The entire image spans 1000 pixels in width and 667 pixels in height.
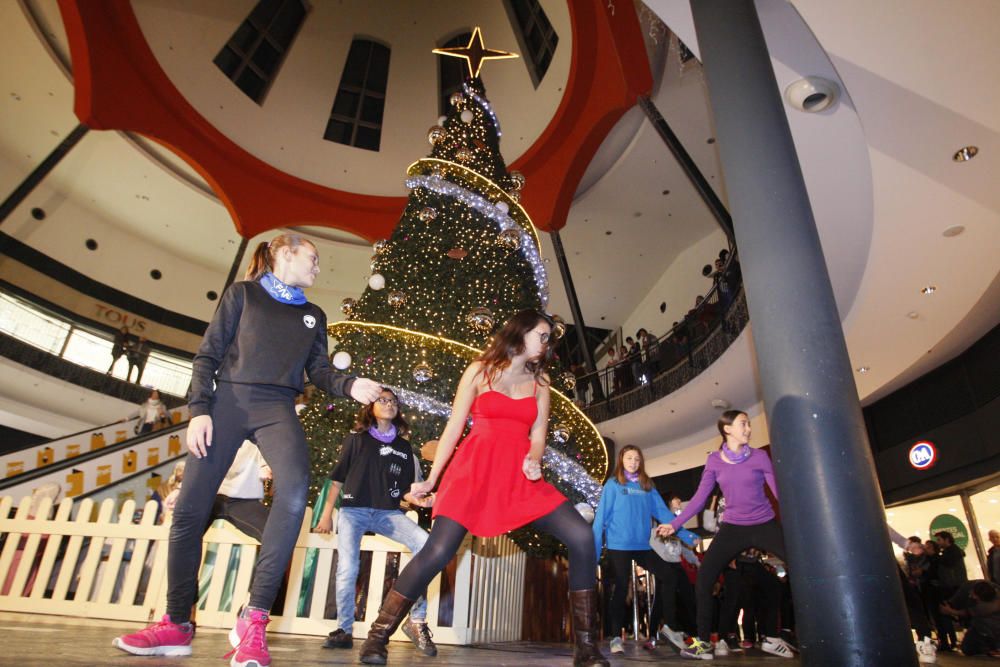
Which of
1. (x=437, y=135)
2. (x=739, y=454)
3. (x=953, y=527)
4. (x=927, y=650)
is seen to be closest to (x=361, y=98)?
(x=437, y=135)

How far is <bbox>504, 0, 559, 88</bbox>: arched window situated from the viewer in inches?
500

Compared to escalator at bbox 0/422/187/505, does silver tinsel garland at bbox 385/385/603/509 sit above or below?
below

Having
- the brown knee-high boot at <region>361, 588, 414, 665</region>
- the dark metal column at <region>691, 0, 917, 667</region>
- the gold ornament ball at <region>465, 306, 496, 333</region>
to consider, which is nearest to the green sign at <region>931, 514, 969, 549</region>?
the gold ornament ball at <region>465, 306, 496, 333</region>

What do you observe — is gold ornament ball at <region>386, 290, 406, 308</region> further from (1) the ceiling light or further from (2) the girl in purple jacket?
(1) the ceiling light

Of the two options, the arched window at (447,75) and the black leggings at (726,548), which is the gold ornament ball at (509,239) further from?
the arched window at (447,75)

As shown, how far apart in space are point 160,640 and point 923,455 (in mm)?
12808

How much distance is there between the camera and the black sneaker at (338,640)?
3129 mm

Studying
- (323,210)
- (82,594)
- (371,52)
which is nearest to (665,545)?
(82,594)

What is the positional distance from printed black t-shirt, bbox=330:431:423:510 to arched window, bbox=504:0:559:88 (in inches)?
427

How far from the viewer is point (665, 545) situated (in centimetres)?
501

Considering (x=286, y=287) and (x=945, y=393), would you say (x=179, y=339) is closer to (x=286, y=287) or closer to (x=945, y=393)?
(x=286, y=287)

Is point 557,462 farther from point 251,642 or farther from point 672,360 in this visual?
point 672,360

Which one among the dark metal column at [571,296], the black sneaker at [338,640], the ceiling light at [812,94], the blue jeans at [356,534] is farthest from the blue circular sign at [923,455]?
the black sneaker at [338,640]

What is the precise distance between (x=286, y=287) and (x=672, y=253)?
46.9 feet
